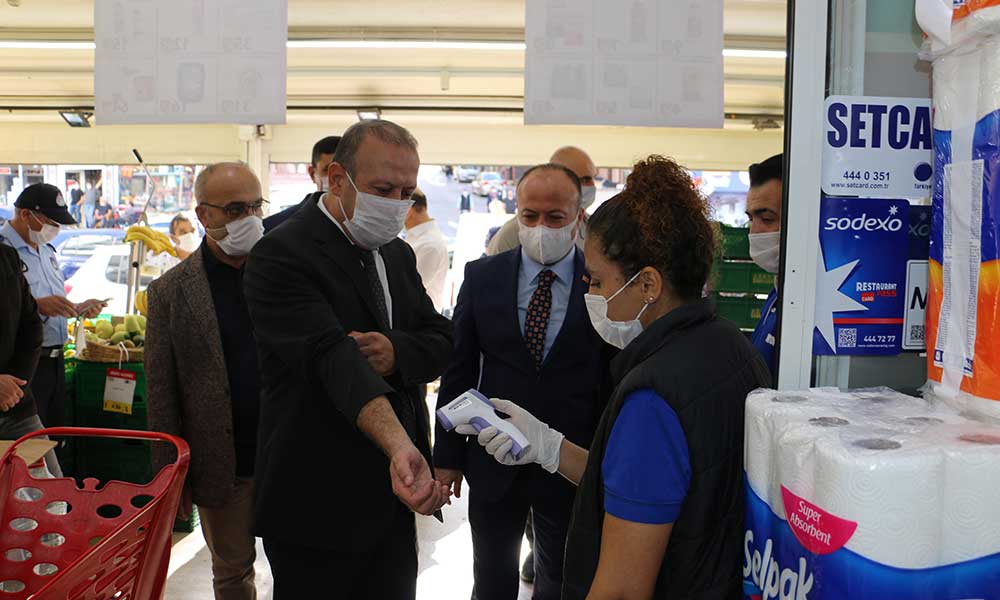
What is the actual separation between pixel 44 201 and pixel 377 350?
381 centimetres

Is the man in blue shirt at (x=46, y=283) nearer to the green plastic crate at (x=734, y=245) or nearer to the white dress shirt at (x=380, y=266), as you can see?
the white dress shirt at (x=380, y=266)

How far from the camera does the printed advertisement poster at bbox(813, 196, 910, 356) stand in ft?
4.11

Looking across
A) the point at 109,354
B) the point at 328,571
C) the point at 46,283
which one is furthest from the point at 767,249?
the point at 46,283

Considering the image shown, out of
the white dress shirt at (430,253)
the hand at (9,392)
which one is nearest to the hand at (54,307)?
the hand at (9,392)

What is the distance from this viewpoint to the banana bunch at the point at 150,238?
5.69 m

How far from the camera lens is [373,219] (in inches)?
81.4

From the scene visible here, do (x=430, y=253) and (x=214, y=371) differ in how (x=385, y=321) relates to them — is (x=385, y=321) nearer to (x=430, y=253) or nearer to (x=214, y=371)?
(x=214, y=371)

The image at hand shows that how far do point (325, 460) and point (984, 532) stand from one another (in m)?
1.46

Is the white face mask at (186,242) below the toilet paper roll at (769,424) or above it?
above

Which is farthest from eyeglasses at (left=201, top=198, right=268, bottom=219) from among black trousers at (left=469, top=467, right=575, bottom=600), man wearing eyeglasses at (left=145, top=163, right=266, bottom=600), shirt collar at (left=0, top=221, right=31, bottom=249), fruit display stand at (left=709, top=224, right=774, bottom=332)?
shirt collar at (left=0, top=221, right=31, bottom=249)

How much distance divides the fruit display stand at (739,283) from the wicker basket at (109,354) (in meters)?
3.30

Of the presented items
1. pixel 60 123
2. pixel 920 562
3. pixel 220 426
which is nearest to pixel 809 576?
pixel 920 562

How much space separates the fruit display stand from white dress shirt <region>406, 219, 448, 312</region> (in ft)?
7.00

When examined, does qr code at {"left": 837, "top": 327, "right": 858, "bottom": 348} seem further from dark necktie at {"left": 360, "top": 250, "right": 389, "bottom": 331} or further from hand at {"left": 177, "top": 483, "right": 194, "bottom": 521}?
hand at {"left": 177, "top": 483, "right": 194, "bottom": 521}
